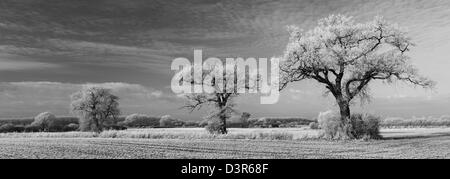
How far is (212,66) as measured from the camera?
5534cm

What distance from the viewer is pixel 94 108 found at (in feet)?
207

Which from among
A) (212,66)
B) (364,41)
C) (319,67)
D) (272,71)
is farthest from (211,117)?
(364,41)

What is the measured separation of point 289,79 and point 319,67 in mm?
3041

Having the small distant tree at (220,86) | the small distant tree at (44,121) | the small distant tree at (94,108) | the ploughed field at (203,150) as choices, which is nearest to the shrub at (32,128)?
the small distant tree at (44,121)

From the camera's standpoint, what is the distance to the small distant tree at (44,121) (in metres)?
78.2

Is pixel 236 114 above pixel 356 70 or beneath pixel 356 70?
beneath

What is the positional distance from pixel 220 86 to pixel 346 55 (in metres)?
16.5

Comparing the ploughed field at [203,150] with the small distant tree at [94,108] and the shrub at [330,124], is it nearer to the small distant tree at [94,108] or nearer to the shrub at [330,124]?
the shrub at [330,124]

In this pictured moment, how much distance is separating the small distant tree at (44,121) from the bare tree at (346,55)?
50.1 metres

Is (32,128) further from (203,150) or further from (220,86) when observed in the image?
(203,150)

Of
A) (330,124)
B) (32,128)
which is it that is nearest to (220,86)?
(330,124)

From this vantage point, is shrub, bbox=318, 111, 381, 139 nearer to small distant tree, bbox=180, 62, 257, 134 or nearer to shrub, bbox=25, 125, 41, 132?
small distant tree, bbox=180, 62, 257, 134

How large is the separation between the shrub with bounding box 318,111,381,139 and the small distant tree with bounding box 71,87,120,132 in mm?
32237
